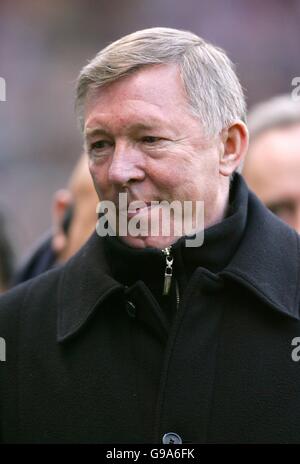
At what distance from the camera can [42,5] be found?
474 inches

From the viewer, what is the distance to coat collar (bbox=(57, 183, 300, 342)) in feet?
9.91

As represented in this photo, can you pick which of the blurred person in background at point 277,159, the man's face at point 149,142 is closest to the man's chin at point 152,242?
the man's face at point 149,142

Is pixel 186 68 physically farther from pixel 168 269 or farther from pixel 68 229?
pixel 68 229

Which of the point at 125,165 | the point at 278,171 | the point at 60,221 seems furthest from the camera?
the point at 60,221

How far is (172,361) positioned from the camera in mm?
2965

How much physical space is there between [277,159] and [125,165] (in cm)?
198

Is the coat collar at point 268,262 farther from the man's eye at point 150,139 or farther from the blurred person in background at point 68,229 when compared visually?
the blurred person in background at point 68,229

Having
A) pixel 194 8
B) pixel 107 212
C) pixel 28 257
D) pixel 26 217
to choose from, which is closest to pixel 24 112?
pixel 26 217

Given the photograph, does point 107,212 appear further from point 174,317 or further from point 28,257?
point 28,257

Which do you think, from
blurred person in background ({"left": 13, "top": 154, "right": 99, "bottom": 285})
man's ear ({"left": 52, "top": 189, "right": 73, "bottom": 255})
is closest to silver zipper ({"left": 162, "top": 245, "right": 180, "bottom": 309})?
blurred person in background ({"left": 13, "top": 154, "right": 99, "bottom": 285})

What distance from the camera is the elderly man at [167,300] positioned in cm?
294

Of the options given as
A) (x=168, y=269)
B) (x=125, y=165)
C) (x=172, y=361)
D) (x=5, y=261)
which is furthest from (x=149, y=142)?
(x=5, y=261)
